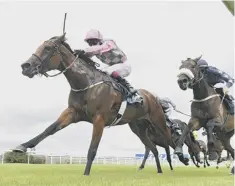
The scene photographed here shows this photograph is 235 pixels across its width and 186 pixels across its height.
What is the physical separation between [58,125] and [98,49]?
1.72m

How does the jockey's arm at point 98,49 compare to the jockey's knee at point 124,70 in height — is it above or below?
above

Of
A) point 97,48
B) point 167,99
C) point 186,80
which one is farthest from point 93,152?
point 167,99

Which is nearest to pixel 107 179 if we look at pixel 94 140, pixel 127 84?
pixel 94 140

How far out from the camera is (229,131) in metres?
9.09

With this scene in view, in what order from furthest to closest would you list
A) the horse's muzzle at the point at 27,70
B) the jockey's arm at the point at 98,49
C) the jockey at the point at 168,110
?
the jockey at the point at 168,110
the jockey's arm at the point at 98,49
the horse's muzzle at the point at 27,70

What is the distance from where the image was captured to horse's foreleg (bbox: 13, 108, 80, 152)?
19.6 feet

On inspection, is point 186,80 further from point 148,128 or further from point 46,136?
point 46,136

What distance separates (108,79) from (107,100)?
555 millimetres

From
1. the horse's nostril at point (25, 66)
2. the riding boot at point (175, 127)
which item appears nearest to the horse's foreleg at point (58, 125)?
the horse's nostril at point (25, 66)

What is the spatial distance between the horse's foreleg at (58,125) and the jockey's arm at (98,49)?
1211 mm

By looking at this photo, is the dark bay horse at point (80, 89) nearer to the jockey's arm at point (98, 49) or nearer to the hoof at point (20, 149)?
the hoof at point (20, 149)

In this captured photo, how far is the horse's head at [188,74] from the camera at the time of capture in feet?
24.4

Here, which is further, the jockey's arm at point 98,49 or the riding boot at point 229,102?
the riding boot at point 229,102

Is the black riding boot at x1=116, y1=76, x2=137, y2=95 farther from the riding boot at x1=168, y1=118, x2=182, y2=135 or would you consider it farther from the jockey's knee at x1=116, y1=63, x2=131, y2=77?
the riding boot at x1=168, y1=118, x2=182, y2=135
